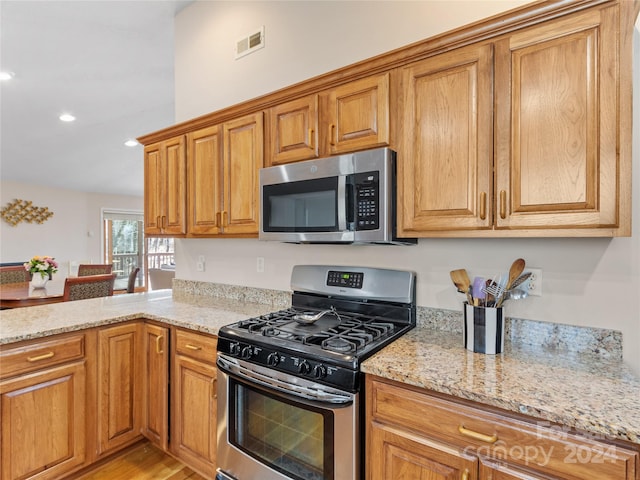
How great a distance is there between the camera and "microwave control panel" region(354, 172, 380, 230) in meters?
1.55

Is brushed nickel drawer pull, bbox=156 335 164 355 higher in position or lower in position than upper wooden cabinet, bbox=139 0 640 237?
lower

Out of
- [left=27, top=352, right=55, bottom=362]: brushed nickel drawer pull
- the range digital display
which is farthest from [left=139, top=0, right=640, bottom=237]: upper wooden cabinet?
[left=27, top=352, right=55, bottom=362]: brushed nickel drawer pull

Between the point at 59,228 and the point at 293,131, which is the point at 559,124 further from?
the point at 59,228

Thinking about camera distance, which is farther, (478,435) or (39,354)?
(39,354)

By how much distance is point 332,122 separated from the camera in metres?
1.75

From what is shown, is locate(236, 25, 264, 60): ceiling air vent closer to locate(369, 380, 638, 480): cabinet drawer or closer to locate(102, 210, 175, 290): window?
locate(369, 380, 638, 480): cabinet drawer

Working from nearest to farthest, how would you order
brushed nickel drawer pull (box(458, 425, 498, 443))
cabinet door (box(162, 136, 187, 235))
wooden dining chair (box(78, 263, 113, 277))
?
brushed nickel drawer pull (box(458, 425, 498, 443)) < cabinet door (box(162, 136, 187, 235)) < wooden dining chair (box(78, 263, 113, 277))

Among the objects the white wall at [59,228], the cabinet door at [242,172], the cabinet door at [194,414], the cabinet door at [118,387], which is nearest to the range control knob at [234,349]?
the cabinet door at [194,414]

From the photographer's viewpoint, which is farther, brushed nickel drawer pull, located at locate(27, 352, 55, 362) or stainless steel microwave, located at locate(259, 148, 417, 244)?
brushed nickel drawer pull, located at locate(27, 352, 55, 362)

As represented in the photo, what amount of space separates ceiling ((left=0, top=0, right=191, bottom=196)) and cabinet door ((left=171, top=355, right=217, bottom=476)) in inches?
106

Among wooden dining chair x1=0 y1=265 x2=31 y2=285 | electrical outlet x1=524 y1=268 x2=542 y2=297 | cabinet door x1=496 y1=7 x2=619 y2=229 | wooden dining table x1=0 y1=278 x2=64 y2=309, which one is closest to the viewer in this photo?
cabinet door x1=496 y1=7 x2=619 y2=229

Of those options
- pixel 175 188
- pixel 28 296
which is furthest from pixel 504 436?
pixel 28 296

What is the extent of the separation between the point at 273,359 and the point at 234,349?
9.2 inches

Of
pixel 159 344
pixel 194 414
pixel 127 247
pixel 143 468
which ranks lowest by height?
pixel 143 468
